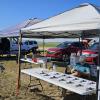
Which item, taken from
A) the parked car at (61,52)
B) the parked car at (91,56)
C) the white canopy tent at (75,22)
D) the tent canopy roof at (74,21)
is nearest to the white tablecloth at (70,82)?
the white canopy tent at (75,22)

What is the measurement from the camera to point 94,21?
263 inches

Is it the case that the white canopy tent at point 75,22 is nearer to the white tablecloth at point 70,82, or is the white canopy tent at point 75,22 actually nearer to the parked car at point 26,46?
the white tablecloth at point 70,82

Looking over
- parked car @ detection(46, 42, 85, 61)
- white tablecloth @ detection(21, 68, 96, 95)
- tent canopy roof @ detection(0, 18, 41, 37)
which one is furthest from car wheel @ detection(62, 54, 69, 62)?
white tablecloth @ detection(21, 68, 96, 95)

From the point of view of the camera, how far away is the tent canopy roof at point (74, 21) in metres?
6.82

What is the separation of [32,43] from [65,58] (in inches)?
423

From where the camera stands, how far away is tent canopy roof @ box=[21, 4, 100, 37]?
682 centimetres

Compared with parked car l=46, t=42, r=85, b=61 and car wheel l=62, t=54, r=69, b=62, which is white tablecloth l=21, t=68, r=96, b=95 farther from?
car wheel l=62, t=54, r=69, b=62

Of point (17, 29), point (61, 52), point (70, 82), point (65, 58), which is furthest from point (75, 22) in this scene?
point (65, 58)

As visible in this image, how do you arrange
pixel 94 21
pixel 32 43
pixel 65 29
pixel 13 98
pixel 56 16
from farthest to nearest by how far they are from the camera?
pixel 32 43
pixel 13 98
pixel 56 16
pixel 65 29
pixel 94 21

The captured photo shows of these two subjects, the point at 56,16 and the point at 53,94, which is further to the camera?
the point at 53,94

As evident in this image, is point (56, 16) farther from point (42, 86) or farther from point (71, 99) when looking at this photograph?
point (42, 86)

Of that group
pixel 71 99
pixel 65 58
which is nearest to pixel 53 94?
pixel 71 99

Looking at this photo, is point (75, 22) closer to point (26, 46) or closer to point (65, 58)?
point (65, 58)

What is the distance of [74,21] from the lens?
24.5 ft
